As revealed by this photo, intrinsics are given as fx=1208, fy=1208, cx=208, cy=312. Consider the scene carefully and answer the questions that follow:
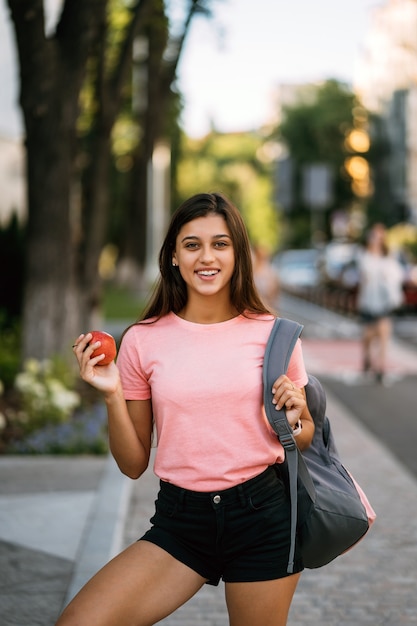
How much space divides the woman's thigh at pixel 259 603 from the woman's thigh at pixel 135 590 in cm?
12

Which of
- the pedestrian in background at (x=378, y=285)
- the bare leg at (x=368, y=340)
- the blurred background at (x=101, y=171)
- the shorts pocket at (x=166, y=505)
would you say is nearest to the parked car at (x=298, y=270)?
the blurred background at (x=101, y=171)

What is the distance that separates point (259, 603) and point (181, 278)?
3.13ft

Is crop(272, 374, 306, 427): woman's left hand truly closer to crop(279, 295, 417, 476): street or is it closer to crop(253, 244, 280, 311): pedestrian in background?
crop(279, 295, 417, 476): street

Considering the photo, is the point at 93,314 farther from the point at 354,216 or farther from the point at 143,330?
the point at 354,216

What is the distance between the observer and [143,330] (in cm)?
340

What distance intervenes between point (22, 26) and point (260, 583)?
832 cm

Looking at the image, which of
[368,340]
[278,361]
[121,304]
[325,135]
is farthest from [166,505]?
[325,135]

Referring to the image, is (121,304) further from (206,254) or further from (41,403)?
(206,254)

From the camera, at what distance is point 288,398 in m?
3.15

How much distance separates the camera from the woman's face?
11.0 ft

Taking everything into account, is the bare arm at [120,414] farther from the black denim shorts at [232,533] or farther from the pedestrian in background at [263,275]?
the pedestrian in background at [263,275]

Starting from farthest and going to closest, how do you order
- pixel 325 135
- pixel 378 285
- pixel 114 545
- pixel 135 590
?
1. pixel 325 135
2. pixel 378 285
3. pixel 114 545
4. pixel 135 590

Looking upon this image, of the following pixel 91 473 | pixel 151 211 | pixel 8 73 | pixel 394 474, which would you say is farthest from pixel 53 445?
pixel 151 211

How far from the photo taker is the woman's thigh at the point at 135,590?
117 inches
